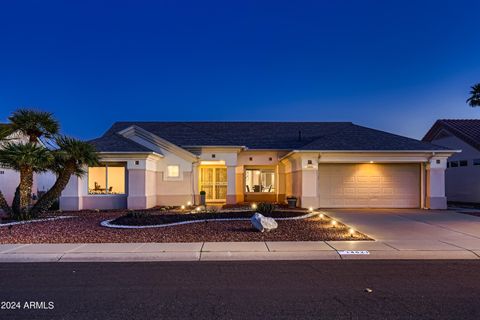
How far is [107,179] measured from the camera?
20484mm

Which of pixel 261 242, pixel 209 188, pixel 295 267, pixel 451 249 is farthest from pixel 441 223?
pixel 209 188

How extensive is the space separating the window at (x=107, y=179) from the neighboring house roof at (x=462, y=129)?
71.7ft

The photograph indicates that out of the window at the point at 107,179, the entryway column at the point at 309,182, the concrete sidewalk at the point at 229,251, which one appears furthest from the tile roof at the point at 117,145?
the concrete sidewalk at the point at 229,251

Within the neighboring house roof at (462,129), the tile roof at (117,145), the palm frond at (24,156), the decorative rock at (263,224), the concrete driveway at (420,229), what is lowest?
the concrete driveway at (420,229)

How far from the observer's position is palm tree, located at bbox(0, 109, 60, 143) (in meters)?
15.5

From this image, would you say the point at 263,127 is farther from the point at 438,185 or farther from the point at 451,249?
the point at 451,249

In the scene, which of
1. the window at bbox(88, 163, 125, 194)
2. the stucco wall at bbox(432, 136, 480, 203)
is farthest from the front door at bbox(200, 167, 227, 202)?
the stucco wall at bbox(432, 136, 480, 203)

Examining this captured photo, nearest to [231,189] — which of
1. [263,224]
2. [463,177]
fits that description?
[263,224]

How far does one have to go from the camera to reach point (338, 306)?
5617 mm

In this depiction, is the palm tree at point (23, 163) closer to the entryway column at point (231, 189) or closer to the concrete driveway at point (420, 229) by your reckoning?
the entryway column at point (231, 189)

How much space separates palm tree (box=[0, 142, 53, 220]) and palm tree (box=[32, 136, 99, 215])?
1.55 ft

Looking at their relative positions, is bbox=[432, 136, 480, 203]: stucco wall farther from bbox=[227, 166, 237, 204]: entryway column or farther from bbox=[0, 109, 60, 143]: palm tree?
bbox=[0, 109, 60, 143]: palm tree

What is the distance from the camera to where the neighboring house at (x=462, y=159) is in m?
Answer: 23.1

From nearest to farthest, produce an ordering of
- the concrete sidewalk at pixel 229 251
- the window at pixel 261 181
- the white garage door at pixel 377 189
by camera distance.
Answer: the concrete sidewalk at pixel 229 251, the white garage door at pixel 377 189, the window at pixel 261 181
